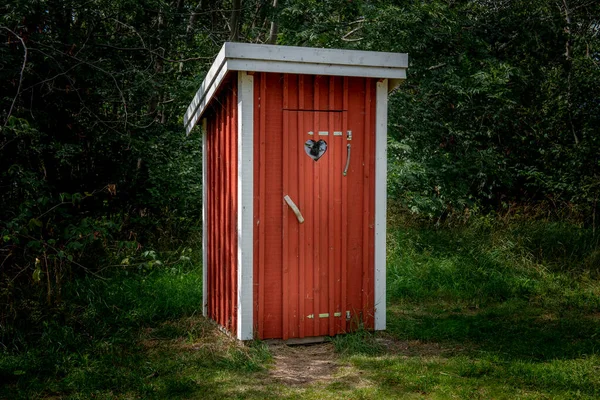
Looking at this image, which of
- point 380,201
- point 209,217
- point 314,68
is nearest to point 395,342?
point 380,201

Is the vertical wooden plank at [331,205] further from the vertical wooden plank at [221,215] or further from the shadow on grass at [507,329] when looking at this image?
the vertical wooden plank at [221,215]

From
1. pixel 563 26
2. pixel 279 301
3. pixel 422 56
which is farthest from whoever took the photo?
pixel 563 26

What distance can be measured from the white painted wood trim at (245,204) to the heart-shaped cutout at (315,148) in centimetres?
52

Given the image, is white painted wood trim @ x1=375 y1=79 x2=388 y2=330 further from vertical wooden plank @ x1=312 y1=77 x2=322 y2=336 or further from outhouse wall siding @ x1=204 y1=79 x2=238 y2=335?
outhouse wall siding @ x1=204 y1=79 x2=238 y2=335

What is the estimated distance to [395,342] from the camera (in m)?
5.76

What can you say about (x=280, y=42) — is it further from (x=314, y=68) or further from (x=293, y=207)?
(x=293, y=207)

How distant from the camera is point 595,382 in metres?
4.53

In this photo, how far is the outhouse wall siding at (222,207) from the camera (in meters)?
5.66

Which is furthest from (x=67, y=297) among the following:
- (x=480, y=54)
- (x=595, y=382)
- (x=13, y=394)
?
(x=480, y=54)

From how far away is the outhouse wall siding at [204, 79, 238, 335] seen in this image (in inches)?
223

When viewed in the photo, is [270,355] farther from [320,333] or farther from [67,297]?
[67,297]

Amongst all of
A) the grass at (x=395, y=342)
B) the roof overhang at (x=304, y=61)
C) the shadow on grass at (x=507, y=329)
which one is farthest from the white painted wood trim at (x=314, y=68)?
the shadow on grass at (x=507, y=329)

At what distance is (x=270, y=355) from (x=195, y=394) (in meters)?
0.94

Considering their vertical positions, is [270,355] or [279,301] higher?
[279,301]
